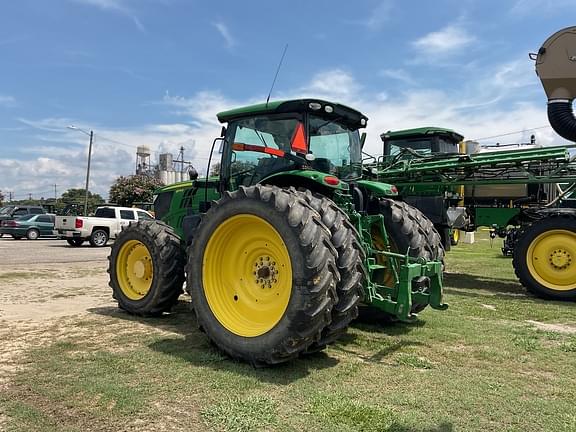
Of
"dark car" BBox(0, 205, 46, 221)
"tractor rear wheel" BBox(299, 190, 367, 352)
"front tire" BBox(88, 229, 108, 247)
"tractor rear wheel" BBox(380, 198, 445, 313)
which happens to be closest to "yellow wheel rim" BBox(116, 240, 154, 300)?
"tractor rear wheel" BBox(299, 190, 367, 352)

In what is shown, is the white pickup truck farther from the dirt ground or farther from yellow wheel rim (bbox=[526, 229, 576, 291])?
yellow wheel rim (bbox=[526, 229, 576, 291])

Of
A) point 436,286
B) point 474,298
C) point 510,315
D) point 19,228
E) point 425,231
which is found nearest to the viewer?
point 436,286

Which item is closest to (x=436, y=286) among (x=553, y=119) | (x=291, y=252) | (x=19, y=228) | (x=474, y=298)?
(x=291, y=252)

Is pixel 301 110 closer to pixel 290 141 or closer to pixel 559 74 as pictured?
pixel 290 141

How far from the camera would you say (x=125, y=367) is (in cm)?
430

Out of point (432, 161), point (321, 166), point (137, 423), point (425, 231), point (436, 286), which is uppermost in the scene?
point (432, 161)

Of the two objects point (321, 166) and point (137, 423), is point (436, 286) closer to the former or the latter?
point (321, 166)

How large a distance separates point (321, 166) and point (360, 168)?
88cm

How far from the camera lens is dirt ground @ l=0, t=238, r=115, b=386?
517 cm

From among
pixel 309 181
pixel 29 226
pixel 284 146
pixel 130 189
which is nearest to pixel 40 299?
pixel 284 146

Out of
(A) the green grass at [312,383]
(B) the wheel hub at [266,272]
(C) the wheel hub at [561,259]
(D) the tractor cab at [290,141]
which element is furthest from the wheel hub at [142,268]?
(C) the wheel hub at [561,259]

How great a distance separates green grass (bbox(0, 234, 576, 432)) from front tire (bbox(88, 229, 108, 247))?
1656 cm

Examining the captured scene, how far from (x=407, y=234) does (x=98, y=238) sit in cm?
1870

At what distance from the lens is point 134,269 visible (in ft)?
21.8
